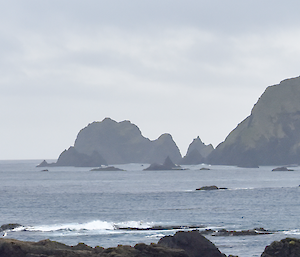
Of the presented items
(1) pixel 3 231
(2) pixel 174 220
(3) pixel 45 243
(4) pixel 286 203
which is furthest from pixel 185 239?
(4) pixel 286 203

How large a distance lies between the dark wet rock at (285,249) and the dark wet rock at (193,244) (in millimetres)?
2902

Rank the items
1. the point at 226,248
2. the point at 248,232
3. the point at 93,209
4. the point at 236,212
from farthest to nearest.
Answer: the point at 93,209 < the point at 236,212 < the point at 248,232 < the point at 226,248

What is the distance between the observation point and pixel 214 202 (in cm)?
9006

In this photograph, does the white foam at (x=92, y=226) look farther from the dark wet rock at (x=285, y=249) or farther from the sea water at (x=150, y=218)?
the dark wet rock at (x=285, y=249)

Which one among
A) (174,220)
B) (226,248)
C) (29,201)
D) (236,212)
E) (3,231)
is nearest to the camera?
(226,248)

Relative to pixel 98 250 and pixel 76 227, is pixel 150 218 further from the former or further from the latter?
pixel 98 250

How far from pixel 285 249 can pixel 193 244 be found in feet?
18.0

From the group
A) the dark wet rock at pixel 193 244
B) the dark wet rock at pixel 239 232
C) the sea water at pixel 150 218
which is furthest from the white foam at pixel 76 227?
the dark wet rock at pixel 193 244

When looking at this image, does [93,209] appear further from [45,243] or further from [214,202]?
[45,243]

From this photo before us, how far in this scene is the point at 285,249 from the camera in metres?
32.7

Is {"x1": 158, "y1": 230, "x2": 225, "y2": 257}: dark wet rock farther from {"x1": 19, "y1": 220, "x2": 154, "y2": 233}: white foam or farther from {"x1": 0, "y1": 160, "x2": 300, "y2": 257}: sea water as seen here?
{"x1": 19, "y1": 220, "x2": 154, "y2": 233}: white foam

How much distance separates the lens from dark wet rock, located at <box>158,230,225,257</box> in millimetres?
33531

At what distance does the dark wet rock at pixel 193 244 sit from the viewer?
33.5m

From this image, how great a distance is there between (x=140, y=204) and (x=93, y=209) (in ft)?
30.5
